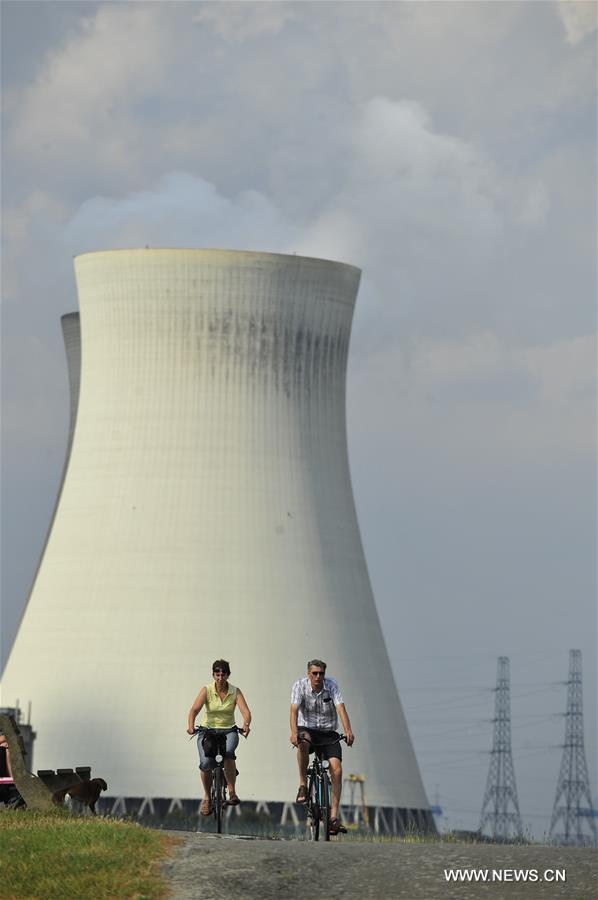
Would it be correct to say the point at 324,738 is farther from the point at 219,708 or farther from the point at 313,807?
the point at 219,708

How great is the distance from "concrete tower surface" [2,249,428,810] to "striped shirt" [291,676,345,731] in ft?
71.1

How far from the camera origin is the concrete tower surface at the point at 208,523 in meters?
35.6

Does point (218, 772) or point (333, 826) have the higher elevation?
point (218, 772)

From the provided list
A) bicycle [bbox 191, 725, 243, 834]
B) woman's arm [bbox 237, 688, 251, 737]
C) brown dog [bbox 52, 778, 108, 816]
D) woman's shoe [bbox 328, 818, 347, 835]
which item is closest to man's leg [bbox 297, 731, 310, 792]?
woman's shoe [bbox 328, 818, 347, 835]

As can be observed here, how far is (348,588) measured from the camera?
36.2m

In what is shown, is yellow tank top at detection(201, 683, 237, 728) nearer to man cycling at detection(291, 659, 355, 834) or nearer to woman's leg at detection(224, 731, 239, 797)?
woman's leg at detection(224, 731, 239, 797)

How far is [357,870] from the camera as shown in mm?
11281

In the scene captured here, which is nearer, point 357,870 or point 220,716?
point 357,870

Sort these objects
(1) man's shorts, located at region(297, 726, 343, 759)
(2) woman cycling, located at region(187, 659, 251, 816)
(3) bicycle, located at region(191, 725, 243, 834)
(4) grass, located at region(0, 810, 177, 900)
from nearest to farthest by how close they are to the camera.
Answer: (4) grass, located at region(0, 810, 177, 900) < (1) man's shorts, located at region(297, 726, 343, 759) < (2) woman cycling, located at region(187, 659, 251, 816) < (3) bicycle, located at region(191, 725, 243, 834)

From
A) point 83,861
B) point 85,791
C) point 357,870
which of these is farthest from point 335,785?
point 83,861

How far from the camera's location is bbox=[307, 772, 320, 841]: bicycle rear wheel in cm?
1356

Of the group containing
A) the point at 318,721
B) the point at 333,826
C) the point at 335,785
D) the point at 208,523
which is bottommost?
the point at 333,826

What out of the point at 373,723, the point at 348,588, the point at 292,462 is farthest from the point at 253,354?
the point at 373,723

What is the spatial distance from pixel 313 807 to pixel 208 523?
2280cm
